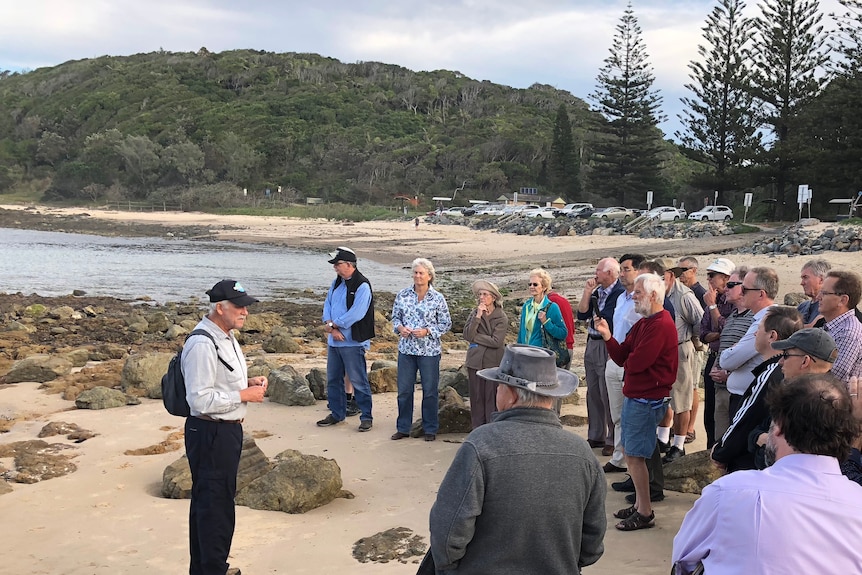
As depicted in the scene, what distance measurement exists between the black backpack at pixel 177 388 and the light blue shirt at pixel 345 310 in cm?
332

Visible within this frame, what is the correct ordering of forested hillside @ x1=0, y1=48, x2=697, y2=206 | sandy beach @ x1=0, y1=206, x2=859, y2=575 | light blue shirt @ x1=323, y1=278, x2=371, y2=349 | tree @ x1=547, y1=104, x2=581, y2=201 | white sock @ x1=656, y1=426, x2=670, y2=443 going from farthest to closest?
1. forested hillside @ x1=0, y1=48, x2=697, y2=206
2. tree @ x1=547, y1=104, x2=581, y2=201
3. light blue shirt @ x1=323, y1=278, x2=371, y2=349
4. white sock @ x1=656, y1=426, x2=670, y2=443
5. sandy beach @ x1=0, y1=206, x2=859, y2=575

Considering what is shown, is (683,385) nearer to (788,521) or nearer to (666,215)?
(788,521)

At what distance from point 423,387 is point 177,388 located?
3.46 metres

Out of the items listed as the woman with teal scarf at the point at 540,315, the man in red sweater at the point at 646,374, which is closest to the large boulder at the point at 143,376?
the woman with teal scarf at the point at 540,315

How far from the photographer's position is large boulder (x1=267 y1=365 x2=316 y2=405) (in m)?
8.89

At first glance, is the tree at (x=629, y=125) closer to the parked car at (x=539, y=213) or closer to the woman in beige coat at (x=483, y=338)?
the parked car at (x=539, y=213)

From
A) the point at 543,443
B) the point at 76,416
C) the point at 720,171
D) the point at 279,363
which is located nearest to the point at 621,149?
the point at 720,171

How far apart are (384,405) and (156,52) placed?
180 m

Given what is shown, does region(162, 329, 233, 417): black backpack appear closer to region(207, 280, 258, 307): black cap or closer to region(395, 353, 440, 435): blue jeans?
region(207, 280, 258, 307): black cap

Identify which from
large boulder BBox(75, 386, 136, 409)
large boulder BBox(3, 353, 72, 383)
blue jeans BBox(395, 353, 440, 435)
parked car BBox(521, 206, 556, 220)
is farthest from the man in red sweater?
parked car BBox(521, 206, 556, 220)

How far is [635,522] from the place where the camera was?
4.98 metres

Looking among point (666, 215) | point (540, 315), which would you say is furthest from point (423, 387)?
point (666, 215)

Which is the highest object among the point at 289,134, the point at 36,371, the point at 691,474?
the point at 289,134

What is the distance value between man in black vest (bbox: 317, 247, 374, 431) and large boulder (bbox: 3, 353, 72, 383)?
16.1 ft
